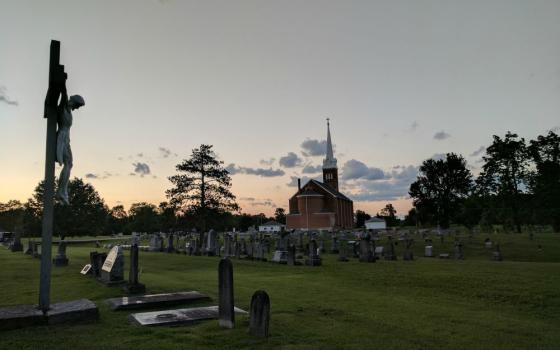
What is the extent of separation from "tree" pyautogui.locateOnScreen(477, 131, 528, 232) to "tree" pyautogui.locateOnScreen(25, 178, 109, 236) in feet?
189

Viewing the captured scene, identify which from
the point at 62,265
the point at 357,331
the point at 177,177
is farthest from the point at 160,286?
the point at 177,177

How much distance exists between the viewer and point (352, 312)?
306 inches

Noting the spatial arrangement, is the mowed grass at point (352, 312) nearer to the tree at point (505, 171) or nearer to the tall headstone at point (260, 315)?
the tall headstone at point (260, 315)

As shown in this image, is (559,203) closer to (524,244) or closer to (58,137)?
(524,244)

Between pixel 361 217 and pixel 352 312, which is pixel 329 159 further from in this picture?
pixel 352 312

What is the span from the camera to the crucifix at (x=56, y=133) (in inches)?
248

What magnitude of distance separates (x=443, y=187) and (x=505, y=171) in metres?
22.6

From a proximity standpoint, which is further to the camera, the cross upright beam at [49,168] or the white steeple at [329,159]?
the white steeple at [329,159]

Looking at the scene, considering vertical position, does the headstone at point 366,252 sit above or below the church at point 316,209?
below

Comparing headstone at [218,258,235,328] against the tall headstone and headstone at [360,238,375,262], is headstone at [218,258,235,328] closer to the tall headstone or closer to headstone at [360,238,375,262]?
the tall headstone

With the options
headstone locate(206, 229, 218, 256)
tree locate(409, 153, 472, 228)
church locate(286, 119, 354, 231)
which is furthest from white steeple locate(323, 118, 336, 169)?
headstone locate(206, 229, 218, 256)

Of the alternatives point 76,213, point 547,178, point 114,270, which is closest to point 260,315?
point 114,270

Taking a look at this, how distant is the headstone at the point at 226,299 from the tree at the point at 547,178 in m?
40.0

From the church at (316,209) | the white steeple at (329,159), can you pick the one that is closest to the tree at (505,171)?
the church at (316,209)
